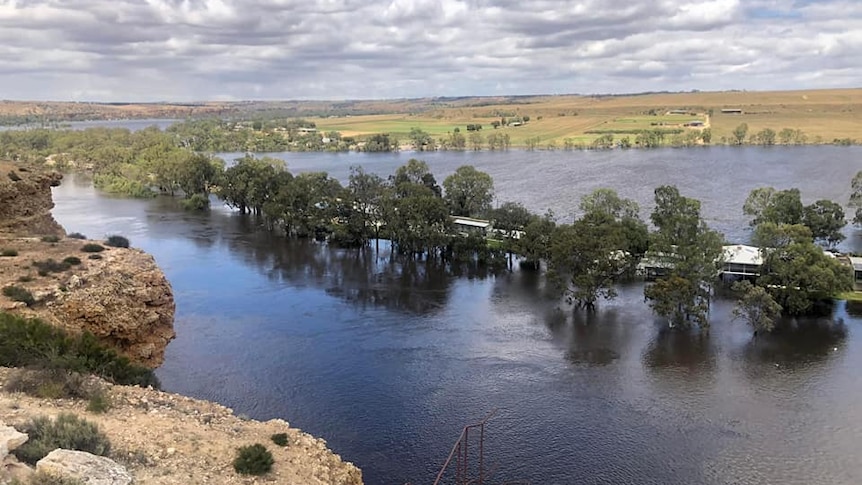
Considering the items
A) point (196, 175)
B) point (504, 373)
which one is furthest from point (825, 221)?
point (196, 175)

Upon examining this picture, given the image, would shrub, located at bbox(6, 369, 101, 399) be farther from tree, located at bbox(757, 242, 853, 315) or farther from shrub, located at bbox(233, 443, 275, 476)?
tree, located at bbox(757, 242, 853, 315)

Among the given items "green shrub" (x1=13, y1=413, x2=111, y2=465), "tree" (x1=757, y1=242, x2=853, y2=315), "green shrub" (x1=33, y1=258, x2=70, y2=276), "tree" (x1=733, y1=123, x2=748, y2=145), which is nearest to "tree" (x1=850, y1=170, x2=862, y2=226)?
"tree" (x1=757, y1=242, x2=853, y2=315)

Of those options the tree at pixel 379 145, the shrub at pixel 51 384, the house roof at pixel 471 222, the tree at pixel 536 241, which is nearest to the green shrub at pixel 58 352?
the shrub at pixel 51 384

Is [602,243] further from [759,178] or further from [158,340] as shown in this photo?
[759,178]

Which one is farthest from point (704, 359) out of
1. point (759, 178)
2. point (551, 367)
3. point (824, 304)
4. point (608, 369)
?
point (759, 178)

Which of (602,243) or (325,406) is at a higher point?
(602,243)

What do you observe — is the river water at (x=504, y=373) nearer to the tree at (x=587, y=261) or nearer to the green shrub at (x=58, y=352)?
the tree at (x=587, y=261)
